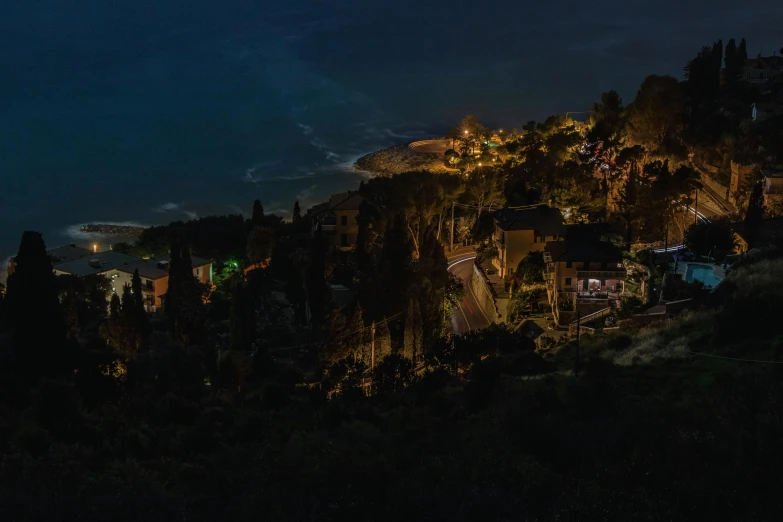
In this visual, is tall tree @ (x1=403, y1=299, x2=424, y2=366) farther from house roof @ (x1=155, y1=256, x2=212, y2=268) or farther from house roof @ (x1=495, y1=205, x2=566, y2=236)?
house roof @ (x1=155, y1=256, x2=212, y2=268)

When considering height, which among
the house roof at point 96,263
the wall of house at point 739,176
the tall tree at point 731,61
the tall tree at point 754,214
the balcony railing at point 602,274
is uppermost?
the tall tree at point 731,61

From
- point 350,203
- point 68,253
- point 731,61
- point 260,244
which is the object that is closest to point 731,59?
point 731,61

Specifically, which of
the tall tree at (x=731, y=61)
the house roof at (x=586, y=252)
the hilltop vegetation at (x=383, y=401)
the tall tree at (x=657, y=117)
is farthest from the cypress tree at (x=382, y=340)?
the tall tree at (x=731, y=61)

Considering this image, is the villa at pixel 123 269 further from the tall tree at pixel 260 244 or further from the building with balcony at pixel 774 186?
the building with balcony at pixel 774 186

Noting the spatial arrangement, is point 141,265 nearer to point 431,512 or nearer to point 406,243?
point 406,243

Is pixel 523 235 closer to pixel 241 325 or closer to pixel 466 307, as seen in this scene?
pixel 466 307

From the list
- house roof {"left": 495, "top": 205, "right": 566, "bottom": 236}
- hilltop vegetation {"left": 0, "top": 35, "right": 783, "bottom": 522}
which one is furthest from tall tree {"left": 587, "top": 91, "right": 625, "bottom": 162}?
house roof {"left": 495, "top": 205, "right": 566, "bottom": 236}

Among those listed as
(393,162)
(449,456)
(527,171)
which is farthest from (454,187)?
(449,456)
